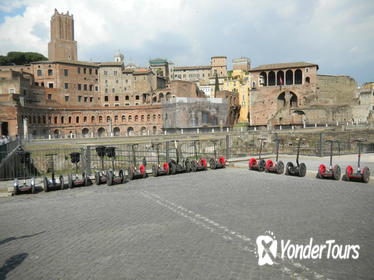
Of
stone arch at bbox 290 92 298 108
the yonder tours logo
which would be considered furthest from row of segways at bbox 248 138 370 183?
stone arch at bbox 290 92 298 108

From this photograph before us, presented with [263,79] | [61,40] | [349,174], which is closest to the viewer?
[349,174]

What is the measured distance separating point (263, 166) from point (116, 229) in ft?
31.5

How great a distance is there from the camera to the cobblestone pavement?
5.58m

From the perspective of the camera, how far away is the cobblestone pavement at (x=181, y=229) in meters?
5.58

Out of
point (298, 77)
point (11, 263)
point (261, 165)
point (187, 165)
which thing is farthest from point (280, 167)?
point (298, 77)

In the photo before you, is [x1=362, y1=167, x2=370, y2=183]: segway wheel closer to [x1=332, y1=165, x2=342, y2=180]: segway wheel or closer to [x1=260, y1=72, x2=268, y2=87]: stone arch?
[x1=332, y1=165, x2=342, y2=180]: segway wheel

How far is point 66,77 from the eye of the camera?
71188mm

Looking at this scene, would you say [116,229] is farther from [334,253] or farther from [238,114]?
[238,114]

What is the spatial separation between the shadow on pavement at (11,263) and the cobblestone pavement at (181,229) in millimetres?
18

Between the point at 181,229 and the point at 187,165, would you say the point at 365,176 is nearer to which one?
the point at 187,165

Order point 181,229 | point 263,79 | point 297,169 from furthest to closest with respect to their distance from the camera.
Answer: point 263,79
point 297,169
point 181,229

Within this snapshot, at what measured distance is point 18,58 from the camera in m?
88.9

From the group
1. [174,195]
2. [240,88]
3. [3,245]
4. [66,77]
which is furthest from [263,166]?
[240,88]

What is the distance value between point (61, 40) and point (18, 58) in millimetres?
12644
